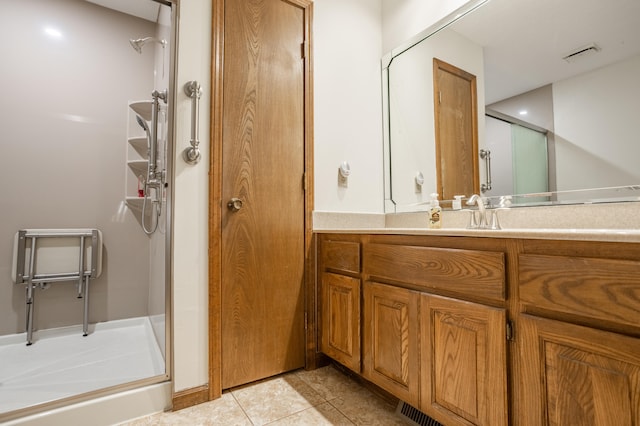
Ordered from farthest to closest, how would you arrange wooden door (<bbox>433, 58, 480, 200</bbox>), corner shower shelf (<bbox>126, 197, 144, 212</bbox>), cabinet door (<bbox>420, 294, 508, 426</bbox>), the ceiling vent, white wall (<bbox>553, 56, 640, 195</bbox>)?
corner shower shelf (<bbox>126, 197, 144, 212</bbox>) < wooden door (<bbox>433, 58, 480, 200</bbox>) < the ceiling vent < white wall (<bbox>553, 56, 640, 195</bbox>) < cabinet door (<bbox>420, 294, 508, 426</bbox>)

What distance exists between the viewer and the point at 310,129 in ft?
6.02

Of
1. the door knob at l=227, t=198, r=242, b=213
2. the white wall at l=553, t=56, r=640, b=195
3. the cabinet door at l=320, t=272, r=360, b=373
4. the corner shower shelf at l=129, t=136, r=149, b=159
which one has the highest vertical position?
the corner shower shelf at l=129, t=136, r=149, b=159

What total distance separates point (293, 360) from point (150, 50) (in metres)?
2.78

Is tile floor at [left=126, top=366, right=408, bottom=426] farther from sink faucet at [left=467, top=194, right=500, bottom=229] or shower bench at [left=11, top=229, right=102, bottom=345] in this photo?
shower bench at [left=11, top=229, right=102, bottom=345]

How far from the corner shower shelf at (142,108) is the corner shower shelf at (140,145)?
17cm

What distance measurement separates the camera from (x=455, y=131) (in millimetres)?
1769

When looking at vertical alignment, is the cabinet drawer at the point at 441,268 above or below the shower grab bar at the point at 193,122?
below

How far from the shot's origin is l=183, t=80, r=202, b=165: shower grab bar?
1.46m

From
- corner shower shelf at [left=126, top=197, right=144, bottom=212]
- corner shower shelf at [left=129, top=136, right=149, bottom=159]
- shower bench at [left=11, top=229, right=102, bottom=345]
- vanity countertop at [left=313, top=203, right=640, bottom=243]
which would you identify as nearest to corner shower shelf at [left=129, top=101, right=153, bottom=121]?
corner shower shelf at [left=129, top=136, right=149, bottom=159]

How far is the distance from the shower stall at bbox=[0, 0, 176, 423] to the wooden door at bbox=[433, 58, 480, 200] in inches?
67.6

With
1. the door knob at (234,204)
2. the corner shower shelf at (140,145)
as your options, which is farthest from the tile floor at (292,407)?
the corner shower shelf at (140,145)

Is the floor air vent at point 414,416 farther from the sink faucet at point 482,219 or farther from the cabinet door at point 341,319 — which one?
the sink faucet at point 482,219

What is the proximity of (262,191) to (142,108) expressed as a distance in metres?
1.53

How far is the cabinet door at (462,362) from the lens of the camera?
0.92 metres
